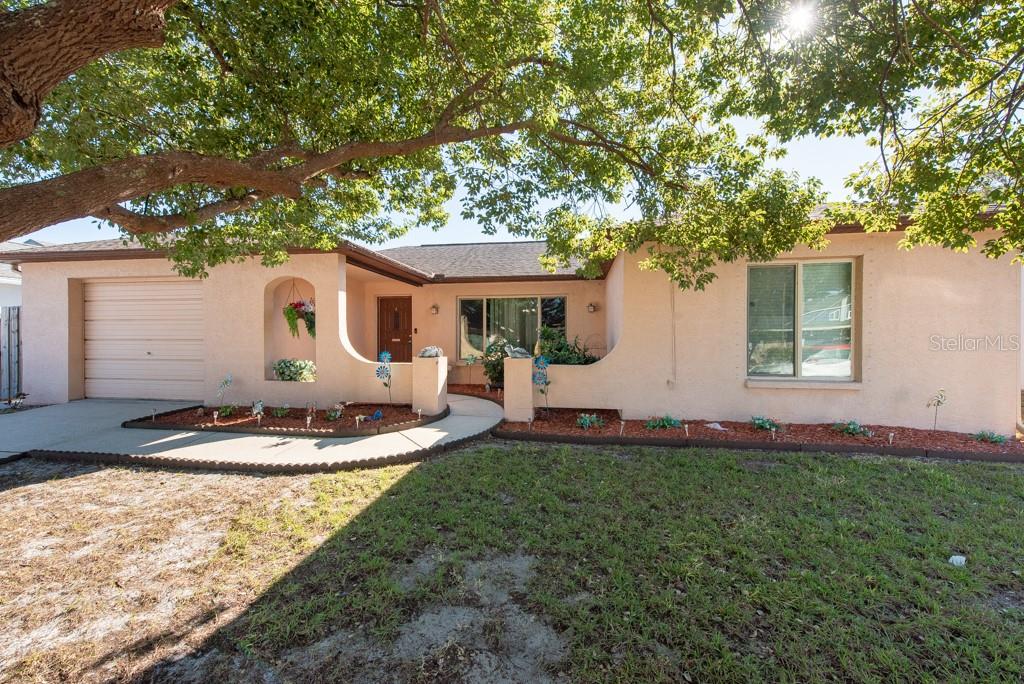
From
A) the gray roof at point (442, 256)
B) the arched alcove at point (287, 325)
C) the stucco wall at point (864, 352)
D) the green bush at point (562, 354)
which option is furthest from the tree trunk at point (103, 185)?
the green bush at point (562, 354)

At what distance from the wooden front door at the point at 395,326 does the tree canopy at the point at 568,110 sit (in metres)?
5.82

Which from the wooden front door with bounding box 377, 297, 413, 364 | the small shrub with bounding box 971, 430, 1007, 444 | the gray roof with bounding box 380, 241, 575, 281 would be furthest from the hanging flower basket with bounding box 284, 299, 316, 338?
the small shrub with bounding box 971, 430, 1007, 444

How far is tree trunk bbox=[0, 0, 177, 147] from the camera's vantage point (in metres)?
2.45

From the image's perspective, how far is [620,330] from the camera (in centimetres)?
748

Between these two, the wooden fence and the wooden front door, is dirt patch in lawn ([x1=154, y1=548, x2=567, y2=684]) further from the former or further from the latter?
the wooden fence

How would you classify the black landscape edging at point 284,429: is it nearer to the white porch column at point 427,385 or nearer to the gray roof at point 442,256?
the white porch column at point 427,385

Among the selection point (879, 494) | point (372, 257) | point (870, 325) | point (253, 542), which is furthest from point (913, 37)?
point (372, 257)

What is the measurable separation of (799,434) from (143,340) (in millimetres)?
13645

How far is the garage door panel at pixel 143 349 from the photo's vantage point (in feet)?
30.5

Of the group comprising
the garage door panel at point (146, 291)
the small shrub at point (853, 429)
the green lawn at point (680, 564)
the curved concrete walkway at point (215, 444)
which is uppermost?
the garage door panel at point (146, 291)

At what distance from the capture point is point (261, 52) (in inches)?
192

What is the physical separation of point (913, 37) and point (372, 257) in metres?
8.57

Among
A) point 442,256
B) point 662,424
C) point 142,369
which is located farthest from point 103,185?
point 442,256

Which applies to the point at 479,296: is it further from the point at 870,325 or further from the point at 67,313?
the point at 67,313
